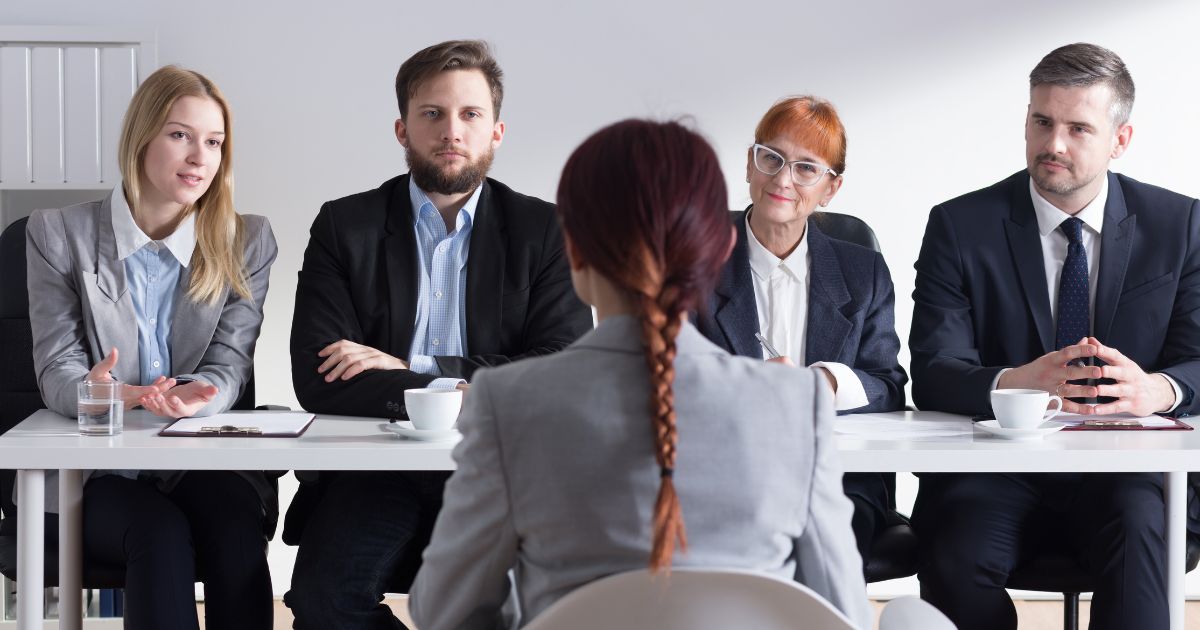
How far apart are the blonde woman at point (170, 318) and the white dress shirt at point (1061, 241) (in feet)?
5.64

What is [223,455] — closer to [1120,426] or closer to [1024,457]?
[1024,457]

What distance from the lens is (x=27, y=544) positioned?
206cm

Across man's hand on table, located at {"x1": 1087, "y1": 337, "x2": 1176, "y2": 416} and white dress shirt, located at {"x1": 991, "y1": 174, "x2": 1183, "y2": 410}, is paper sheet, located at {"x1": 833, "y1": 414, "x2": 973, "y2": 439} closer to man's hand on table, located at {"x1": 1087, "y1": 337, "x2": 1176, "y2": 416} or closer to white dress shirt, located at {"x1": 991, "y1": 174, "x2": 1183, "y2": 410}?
man's hand on table, located at {"x1": 1087, "y1": 337, "x2": 1176, "y2": 416}

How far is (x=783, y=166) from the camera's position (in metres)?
2.56

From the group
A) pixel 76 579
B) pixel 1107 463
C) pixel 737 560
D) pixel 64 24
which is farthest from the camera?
pixel 64 24

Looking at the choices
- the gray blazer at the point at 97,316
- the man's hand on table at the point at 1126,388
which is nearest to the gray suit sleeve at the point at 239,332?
the gray blazer at the point at 97,316

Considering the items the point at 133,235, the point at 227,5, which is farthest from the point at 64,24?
the point at 133,235

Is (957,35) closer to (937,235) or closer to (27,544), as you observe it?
(937,235)

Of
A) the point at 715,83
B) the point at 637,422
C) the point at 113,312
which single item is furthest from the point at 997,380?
the point at 113,312

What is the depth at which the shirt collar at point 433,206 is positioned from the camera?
2691 millimetres

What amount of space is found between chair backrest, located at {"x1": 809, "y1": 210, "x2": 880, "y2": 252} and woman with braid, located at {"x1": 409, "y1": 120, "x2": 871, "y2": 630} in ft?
5.27

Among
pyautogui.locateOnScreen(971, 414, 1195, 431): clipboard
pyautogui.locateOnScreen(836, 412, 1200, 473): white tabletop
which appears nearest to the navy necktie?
pyautogui.locateOnScreen(971, 414, 1195, 431): clipboard

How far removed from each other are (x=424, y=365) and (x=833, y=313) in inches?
34.4

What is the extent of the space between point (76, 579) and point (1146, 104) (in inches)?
131
